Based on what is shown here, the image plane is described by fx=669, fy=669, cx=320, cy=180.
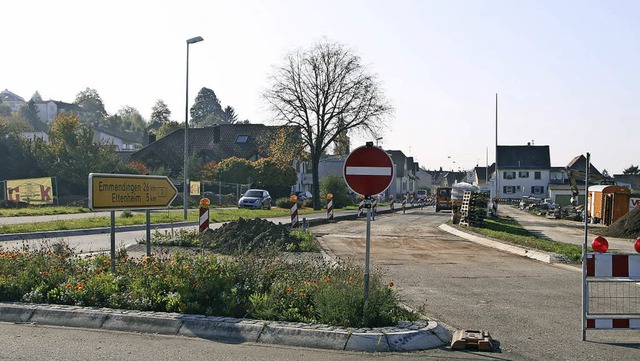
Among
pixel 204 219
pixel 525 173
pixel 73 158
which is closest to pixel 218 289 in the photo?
pixel 204 219

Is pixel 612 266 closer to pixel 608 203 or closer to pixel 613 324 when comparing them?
pixel 613 324

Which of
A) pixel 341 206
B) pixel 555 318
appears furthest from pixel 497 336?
pixel 341 206

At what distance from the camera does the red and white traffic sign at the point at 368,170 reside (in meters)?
8.04

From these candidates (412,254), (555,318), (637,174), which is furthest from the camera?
(637,174)

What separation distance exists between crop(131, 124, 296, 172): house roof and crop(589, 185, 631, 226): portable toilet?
39.9 m

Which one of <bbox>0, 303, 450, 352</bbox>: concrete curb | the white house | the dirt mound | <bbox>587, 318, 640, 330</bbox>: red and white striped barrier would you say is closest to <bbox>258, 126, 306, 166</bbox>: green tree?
the dirt mound

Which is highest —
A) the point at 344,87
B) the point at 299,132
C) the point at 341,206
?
the point at 344,87

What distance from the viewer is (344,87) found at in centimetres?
5725

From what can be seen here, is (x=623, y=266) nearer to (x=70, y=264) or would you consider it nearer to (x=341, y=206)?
(x=70, y=264)

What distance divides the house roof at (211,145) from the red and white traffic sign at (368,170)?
68195 millimetres

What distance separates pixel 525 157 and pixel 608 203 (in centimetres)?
7233

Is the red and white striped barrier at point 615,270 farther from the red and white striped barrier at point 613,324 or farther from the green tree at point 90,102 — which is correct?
the green tree at point 90,102

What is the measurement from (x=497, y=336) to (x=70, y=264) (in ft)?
21.1

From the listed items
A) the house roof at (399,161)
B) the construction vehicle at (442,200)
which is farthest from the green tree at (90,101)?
the construction vehicle at (442,200)
